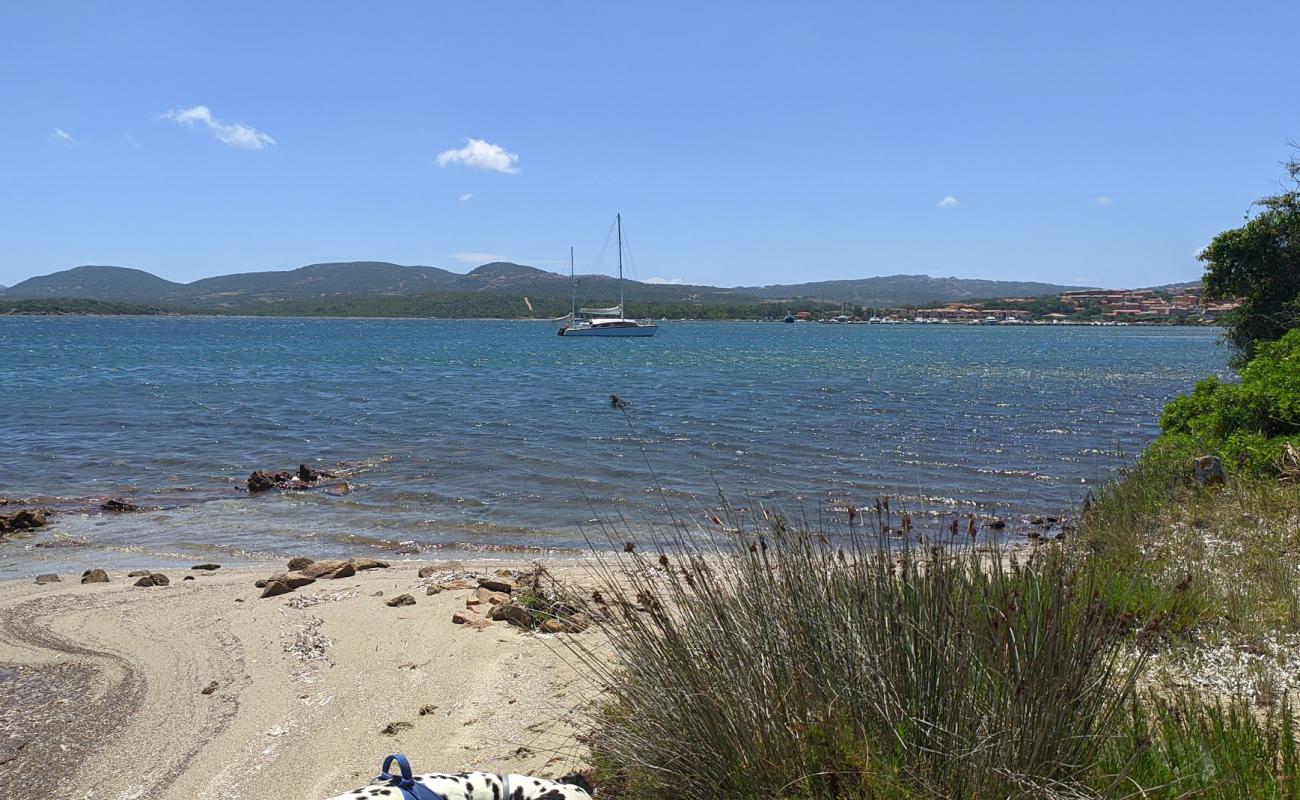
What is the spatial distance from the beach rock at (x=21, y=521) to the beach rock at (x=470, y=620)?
8.02 metres

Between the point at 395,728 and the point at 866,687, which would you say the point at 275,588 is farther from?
the point at 866,687

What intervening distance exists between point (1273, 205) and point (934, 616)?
18998 mm

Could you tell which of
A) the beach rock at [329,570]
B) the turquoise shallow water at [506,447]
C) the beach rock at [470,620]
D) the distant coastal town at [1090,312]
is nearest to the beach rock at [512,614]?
the beach rock at [470,620]

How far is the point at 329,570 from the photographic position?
29.8 ft

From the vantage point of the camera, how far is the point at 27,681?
20.4ft

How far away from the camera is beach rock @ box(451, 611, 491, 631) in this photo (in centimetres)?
691

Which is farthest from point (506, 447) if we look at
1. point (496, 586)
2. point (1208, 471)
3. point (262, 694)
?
point (262, 694)

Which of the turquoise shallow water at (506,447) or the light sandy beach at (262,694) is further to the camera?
the turquoise shallow water at (506,447)

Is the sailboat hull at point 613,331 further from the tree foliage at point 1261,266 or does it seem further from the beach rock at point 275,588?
the beach rock at point 275,588

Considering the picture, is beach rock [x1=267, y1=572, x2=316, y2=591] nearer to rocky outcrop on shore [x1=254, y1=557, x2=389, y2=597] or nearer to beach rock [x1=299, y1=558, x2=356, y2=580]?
rocky outcrop on shore [x1=254, y1=557, x2=389, y2=597]

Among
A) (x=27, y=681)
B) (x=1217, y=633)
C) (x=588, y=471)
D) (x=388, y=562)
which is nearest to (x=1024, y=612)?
(x=1217, y=633)

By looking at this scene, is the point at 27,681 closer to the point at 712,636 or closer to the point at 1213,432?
the point at 712,636

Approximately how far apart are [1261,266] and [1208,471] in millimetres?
11145

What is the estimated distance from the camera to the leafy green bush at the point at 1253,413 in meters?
9.88
